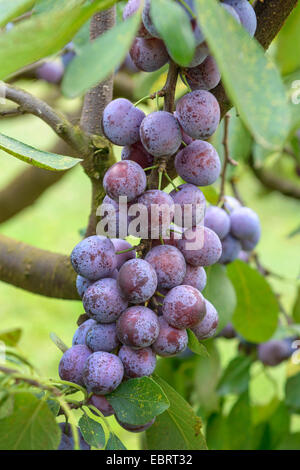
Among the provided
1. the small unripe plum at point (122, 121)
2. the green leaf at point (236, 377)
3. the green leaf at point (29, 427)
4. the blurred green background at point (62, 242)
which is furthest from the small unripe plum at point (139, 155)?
the blurred green background at point (62, 242)

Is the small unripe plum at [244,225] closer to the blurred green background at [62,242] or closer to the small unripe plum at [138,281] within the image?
the small unripe plum at [138,281]

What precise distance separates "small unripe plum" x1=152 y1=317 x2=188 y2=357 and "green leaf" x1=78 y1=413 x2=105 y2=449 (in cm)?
8

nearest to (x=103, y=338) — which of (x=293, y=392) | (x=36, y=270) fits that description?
(x=36, y=270)

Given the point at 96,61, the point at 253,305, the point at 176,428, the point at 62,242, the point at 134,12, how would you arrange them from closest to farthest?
the point at 96,61 → the point at 134,12 → the point at 176,428 → the point at 253,305 → the point at 62,242

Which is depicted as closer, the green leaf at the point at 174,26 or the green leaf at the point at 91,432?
the green leaf at the point at 174,26

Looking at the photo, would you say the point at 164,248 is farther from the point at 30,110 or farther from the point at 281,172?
the point at 281,172

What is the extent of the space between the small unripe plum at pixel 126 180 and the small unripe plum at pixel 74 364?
0.45ft

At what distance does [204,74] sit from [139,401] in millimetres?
273

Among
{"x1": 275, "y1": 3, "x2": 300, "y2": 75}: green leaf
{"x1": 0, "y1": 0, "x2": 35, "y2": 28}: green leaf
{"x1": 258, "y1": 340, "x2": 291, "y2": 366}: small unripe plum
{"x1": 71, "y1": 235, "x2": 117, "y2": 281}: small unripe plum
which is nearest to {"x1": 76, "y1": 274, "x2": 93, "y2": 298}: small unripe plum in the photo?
{"x1": 71, "y1": 235, "x2": 117, "y2": 281}: small unripe plum

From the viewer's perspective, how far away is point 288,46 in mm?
784

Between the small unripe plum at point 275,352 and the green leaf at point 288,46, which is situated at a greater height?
the green leaf at point 288,46

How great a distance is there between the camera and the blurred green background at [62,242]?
1.97m

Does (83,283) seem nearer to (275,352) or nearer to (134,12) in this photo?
(134,12)

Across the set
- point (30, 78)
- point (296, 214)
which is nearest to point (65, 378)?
point (30, 78)
